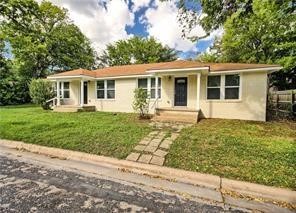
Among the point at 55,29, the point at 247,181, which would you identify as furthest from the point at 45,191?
the point at 55,29

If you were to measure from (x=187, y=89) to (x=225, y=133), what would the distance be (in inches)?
215

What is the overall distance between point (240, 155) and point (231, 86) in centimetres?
687

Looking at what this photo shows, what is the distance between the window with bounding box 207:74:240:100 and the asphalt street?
9.13 metres

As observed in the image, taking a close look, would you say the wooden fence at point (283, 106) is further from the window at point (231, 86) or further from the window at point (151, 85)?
the window at point (151, 85)

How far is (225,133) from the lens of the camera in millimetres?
7684

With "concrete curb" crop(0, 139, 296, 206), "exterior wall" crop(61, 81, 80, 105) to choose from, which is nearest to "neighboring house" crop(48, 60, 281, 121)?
"exterior wall" crop(61, 81, 80, 105)

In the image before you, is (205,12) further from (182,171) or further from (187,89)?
(182,171)

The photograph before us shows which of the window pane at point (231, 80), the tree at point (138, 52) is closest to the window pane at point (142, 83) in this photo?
the window pane at point (231, 80)

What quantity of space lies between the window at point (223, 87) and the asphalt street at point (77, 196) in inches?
359

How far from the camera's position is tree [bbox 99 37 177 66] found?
3231cm

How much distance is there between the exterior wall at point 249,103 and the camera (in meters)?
11.0

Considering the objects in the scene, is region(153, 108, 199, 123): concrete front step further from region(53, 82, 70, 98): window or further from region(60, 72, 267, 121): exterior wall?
region(53, 82, 70, 98): window

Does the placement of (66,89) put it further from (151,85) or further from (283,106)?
(283,106)

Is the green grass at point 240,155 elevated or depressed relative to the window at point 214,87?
depressed
